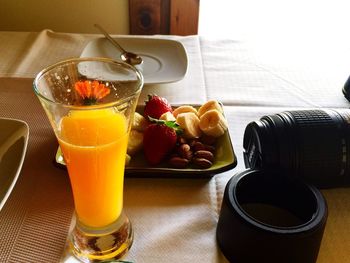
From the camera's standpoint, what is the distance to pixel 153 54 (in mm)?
932

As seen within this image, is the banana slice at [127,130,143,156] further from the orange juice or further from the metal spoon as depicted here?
the metal spoon

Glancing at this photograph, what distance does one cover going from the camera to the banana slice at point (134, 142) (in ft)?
1.99

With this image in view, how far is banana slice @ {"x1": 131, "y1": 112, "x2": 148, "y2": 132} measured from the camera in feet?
2.11

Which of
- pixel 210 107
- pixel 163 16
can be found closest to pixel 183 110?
pixel 210 107

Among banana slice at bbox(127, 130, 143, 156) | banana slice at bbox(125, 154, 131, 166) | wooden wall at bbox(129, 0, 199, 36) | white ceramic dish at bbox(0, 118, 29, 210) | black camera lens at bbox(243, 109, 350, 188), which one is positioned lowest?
wooden wall at bbox(129, 0, 199, 36)

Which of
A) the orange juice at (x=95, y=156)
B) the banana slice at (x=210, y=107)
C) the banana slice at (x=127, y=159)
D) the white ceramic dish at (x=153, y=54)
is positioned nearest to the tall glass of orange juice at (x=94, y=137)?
the orange juice at (x=95, y=156)

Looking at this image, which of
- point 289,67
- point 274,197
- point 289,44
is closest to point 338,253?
point 274,197

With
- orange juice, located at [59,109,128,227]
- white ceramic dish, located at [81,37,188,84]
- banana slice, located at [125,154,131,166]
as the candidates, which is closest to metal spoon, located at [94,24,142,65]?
white ceramic dish, located at [81,37,188,84]

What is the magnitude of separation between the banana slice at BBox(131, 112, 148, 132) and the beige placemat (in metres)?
0.13

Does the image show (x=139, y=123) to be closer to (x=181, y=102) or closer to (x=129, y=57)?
(x=181, y=102)

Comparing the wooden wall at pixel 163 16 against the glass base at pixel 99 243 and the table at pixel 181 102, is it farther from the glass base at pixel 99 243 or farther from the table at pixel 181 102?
the glass base at pixel 99 243

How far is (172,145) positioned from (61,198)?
0.17 m

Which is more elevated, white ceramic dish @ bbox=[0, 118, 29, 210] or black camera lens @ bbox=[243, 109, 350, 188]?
black camera lens @ bbox=[243, 109, 350, 188]

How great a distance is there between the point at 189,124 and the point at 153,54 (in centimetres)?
36
